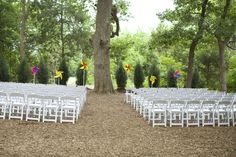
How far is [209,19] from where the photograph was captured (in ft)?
92.2

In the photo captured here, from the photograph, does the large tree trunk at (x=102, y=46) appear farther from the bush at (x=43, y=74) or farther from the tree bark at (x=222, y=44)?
the bush at (x=43, y=74)

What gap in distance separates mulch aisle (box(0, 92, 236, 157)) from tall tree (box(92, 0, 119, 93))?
42.6 ft

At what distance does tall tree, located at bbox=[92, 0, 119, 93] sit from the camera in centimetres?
2681

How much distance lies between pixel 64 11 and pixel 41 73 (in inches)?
384

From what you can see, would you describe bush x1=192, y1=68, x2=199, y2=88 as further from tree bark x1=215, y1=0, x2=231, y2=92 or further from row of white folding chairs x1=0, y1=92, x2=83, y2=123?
row of white folding chairs x1=0, y1=92, x2=83, y2=123

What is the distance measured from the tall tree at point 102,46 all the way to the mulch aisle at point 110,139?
42.6ft

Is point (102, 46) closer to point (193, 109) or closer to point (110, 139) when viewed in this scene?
point (193, 109)

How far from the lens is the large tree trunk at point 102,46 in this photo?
88.0ft

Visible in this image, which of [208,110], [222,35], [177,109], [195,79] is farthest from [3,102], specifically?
[195,79]

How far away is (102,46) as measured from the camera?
26.9 meters

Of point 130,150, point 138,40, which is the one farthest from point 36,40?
point 130,150

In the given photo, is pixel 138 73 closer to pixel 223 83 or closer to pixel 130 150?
pixel 223 83

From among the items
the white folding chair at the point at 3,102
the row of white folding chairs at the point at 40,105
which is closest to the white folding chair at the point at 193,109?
the row of white folding chairs at the point at 40,105

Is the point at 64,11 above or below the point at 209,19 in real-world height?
above
